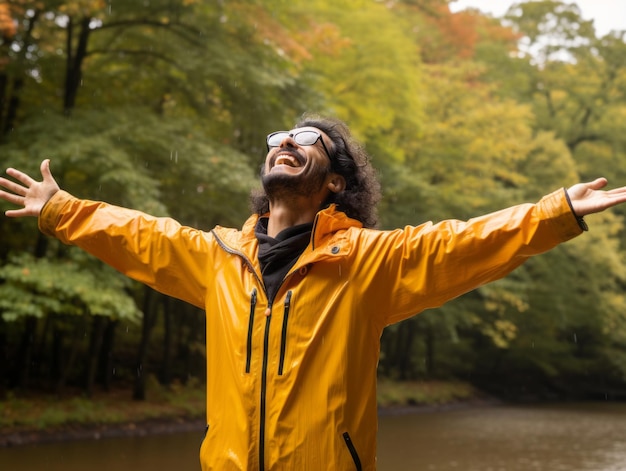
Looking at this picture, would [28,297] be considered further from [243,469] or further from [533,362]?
[533,362]

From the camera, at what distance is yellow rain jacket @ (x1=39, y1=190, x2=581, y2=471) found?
2.59 meters

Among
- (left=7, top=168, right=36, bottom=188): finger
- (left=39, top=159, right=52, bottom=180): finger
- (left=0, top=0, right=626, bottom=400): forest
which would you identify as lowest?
(left=7, top=168, right=36, bottom=188): finger

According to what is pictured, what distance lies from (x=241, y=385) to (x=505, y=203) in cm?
2017

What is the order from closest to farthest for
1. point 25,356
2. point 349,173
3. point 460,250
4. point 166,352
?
point 460,250 < point 349,173 < point 25,356 < point 166,352

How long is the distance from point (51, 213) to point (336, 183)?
47.3 inches

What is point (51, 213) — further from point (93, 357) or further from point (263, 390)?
point (93, 357)

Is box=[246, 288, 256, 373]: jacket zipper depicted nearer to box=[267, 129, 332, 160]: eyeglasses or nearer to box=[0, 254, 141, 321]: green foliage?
box=[267, 129, 332, 160]: eyeglasses

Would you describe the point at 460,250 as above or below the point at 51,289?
below

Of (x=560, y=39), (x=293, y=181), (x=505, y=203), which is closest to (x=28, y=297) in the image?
(x=293, y=181)

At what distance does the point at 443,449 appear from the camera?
1373cm

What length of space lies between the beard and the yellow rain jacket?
0.73 ft

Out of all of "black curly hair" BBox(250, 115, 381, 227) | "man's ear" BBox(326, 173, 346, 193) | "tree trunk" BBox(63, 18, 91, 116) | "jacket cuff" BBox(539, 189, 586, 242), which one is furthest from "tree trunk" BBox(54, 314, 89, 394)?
"jacket cuff" BBox(539, 189, 586, 242)

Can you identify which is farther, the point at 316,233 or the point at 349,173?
the point at 349,173

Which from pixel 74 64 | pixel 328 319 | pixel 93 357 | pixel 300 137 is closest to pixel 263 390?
pixel 328 319
